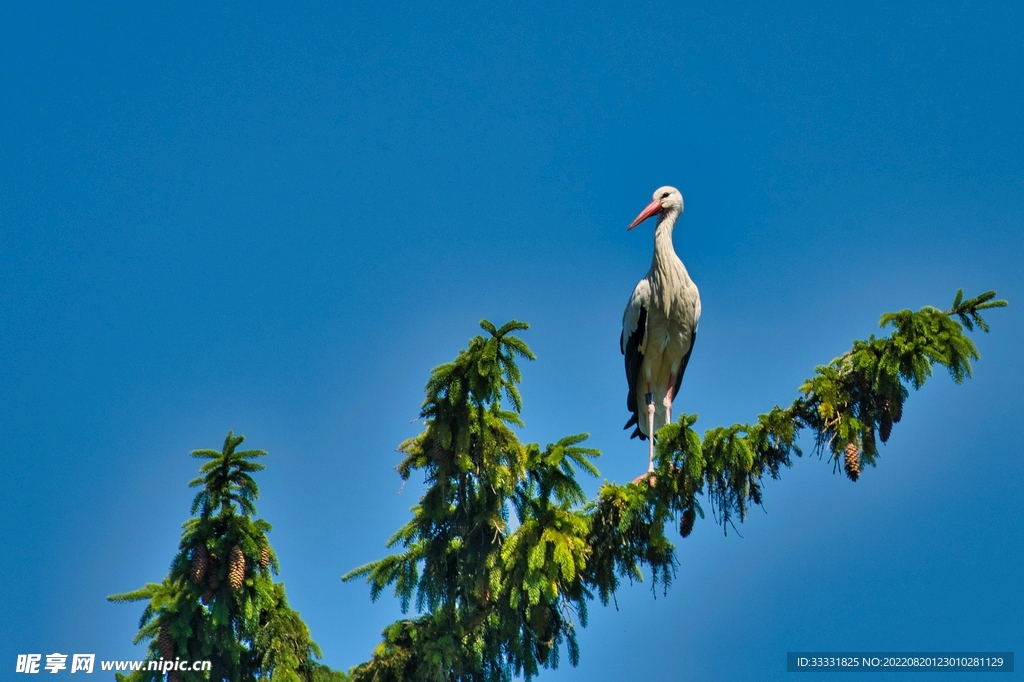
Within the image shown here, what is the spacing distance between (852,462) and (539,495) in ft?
7.90

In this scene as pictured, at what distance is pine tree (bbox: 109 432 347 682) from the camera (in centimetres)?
902

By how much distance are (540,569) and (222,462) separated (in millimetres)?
2523

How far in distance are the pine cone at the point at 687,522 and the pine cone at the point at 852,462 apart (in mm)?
1205

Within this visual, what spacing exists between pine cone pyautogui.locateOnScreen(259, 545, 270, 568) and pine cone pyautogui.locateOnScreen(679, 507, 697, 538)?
3227 mm

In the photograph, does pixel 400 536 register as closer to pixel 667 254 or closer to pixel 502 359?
pixel 502 359

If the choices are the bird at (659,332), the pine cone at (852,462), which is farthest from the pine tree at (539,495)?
the bird at (659,332)

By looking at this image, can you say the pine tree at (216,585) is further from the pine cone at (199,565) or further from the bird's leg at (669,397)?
the bird's leg at (669,397)

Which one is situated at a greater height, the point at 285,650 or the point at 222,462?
the point at 222,462

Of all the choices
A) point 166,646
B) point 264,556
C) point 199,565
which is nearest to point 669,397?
point 264,556

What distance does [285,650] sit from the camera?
9492mm

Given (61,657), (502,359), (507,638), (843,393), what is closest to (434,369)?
(502,359)

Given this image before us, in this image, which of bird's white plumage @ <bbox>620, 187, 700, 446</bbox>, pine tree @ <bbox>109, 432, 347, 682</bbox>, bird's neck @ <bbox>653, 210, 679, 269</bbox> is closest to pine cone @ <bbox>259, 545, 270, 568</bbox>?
pine tree @ <bbox>109, 432, 347, 682</bbox>

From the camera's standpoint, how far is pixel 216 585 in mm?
9094

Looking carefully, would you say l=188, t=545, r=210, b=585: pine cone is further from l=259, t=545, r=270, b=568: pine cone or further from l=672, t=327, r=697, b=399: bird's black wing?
l=672, t=327, r=697, b=399: bird's black wing
